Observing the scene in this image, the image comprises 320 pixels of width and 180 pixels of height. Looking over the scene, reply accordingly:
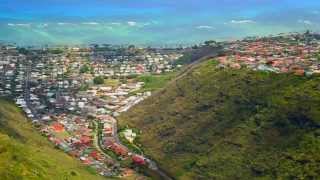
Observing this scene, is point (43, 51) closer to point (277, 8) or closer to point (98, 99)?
point (98, 99)

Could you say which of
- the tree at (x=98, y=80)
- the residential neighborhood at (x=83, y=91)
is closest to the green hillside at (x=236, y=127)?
the residential neighborhood at (x=83, y=91)

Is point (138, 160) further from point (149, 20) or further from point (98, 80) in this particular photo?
point (149, 20)

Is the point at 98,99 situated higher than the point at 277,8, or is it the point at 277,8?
the point at 277,8

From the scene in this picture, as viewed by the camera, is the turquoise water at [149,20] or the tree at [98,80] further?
the turquoise water at [149,20]

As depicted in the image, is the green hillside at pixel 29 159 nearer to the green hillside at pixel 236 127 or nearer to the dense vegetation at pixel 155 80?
the green hillside at pixel 236 127

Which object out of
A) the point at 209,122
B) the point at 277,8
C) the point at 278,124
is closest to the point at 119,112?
the point at 209,122

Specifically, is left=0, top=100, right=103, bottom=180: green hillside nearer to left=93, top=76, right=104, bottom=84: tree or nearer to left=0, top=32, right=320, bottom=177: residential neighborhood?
left=0, top=32, right=320, bottom=177: residential neighborhood

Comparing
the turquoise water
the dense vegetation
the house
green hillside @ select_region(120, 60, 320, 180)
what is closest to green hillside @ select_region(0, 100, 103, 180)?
the house
